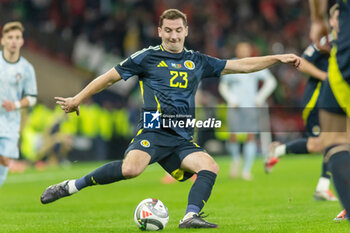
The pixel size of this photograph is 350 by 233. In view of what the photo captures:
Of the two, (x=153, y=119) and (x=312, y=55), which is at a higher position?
(x=312, y=55)

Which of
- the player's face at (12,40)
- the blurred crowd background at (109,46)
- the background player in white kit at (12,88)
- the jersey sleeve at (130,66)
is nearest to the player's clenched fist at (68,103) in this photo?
the jersey sleeve at (130,66)

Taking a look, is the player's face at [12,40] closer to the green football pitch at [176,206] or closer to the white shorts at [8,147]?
the white shorts at [8,147]

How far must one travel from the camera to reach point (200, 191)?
561cm

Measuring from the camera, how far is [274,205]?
762 cm

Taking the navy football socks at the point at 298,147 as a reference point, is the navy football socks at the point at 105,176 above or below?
above

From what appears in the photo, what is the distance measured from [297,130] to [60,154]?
7.64m

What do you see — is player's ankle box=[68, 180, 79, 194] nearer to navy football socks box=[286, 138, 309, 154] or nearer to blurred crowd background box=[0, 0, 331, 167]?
navy football socks box=[286, 138, 309, 154]

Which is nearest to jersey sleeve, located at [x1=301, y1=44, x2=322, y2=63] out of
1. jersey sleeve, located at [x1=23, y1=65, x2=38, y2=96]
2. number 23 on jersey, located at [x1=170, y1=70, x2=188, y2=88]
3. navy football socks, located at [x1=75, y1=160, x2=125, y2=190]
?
number 23 on jersey, located at [x1=170, y1=70, x2=188, y2=88]

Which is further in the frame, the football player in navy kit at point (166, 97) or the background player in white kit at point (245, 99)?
the background player in white kit at point (245, 99)

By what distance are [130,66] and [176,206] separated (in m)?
2.53

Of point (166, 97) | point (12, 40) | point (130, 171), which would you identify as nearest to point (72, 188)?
point (130, 171)

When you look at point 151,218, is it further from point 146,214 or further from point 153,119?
point 153,119

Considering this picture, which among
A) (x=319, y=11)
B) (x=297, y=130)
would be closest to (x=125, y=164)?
(x=319, y=11)

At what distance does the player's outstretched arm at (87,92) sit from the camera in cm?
562
